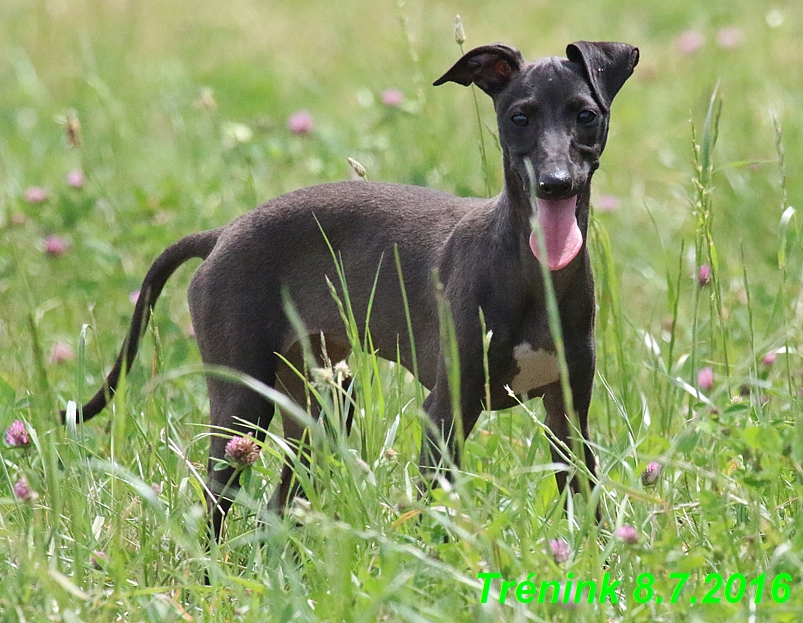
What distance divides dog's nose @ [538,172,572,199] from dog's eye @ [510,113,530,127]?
10.1 inches

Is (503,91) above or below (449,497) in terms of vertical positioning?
above

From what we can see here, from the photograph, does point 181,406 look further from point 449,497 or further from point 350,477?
point 449,497

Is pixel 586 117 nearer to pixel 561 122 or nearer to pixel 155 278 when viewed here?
pixel 561 122

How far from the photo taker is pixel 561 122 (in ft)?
9.43

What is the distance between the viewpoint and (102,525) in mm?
2889

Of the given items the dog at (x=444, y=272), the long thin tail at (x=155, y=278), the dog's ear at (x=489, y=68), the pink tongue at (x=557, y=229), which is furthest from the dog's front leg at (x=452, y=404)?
the long thin tail at (x=155, y=278)

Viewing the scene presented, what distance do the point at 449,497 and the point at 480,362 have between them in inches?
30.4

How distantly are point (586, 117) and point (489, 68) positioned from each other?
37 centimetres

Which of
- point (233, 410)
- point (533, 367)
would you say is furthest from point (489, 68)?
point (233, 410)

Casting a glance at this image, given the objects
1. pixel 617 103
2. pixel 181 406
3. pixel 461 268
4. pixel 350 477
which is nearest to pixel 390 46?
pixel 617 103

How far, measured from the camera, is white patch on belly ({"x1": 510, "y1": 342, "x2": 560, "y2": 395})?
3059 mm

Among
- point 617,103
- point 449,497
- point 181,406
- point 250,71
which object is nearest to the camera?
point 449,497

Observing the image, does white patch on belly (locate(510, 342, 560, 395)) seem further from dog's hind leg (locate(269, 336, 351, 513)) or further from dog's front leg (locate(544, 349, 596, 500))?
dog's hind leg (locate(269, 336, 351, 513))

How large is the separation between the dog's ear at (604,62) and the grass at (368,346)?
0.22 meters
